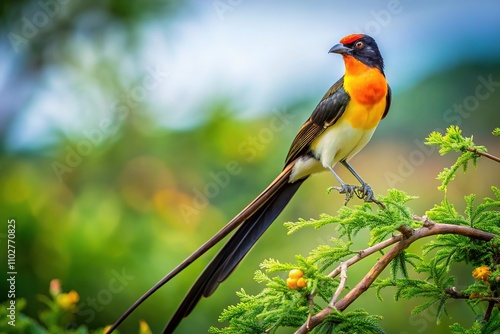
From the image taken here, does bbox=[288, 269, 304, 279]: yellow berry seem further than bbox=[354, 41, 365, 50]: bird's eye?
No

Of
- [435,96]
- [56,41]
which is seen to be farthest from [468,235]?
[435,96]

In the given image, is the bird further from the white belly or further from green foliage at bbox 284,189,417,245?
green foliage at bbox 284,189,417,245

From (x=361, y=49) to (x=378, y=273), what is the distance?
131 centimetres

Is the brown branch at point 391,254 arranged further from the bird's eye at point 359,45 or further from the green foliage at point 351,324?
the bird's eye at point 359,45

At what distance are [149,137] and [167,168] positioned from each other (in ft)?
0.80

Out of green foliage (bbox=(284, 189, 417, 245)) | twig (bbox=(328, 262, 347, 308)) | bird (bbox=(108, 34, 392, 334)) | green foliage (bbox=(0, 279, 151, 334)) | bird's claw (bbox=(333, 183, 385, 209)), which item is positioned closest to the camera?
twig (bbox=(328, 262, 347, 308))

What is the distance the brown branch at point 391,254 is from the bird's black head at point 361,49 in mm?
1107

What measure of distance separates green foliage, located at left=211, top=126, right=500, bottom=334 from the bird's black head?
91cm

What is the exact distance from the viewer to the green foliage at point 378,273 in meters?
1.38

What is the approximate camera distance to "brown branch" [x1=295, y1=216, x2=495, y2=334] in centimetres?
131

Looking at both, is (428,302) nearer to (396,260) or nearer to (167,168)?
(396,260)

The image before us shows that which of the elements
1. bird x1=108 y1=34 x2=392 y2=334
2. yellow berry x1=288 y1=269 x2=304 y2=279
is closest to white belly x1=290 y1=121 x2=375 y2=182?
bird x1=108 y1=34 x2=392 y2=334

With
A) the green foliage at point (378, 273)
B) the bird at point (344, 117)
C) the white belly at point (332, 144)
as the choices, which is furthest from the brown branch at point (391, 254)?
the white belly at point (332, 144)

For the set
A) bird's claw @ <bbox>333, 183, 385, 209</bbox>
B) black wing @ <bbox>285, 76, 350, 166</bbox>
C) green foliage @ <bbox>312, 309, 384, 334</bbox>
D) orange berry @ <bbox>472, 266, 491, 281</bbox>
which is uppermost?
black wing @ <bbox>285, 76, 350, 166</bbox>
